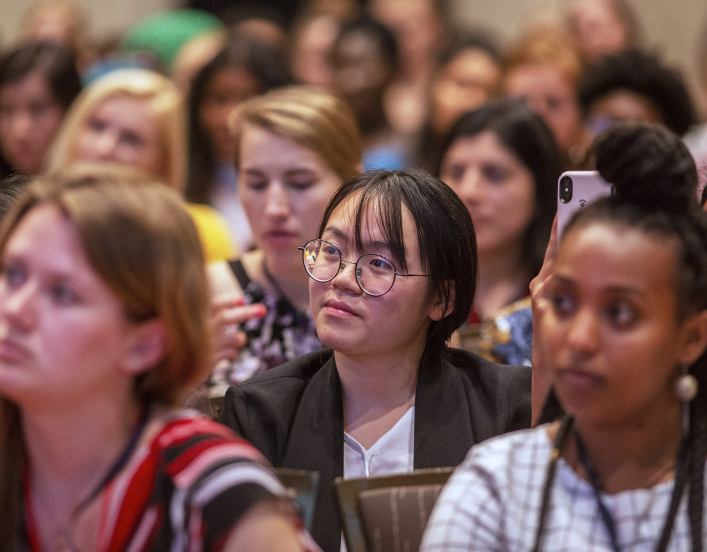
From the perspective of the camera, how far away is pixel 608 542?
56.3 inches

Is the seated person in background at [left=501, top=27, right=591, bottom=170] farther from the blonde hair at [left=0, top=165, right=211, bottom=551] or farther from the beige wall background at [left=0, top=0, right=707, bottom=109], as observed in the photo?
the blonde hair at [left=0, top=165, right=211, bottom=551]

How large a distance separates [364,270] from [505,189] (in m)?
1.40

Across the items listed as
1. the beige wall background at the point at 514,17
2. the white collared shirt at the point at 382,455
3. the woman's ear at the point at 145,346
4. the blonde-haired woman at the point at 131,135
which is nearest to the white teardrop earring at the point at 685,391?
the white collared shirt at the point at 382,455

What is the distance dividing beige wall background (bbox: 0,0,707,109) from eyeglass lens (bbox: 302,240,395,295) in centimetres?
529

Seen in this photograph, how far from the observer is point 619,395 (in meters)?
1.41

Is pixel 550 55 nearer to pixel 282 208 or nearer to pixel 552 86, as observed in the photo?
pixel 552 86

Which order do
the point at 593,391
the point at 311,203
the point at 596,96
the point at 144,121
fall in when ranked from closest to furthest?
the point at 593,391, the point at 311,203, the point at 144,121, the point at 596,96

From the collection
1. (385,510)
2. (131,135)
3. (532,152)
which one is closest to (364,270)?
(385,510)

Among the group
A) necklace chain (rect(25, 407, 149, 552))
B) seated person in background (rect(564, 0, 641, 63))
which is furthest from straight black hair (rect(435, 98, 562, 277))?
seated person in background (rect(564, 0, 641, 63))

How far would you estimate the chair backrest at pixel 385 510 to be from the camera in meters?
1.65

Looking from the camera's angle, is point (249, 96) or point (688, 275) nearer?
point (688, 275)

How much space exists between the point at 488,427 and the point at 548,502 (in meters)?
0.60

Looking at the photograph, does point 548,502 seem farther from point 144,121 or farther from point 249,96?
point 249,96

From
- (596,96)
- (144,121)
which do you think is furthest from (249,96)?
(596,96)
